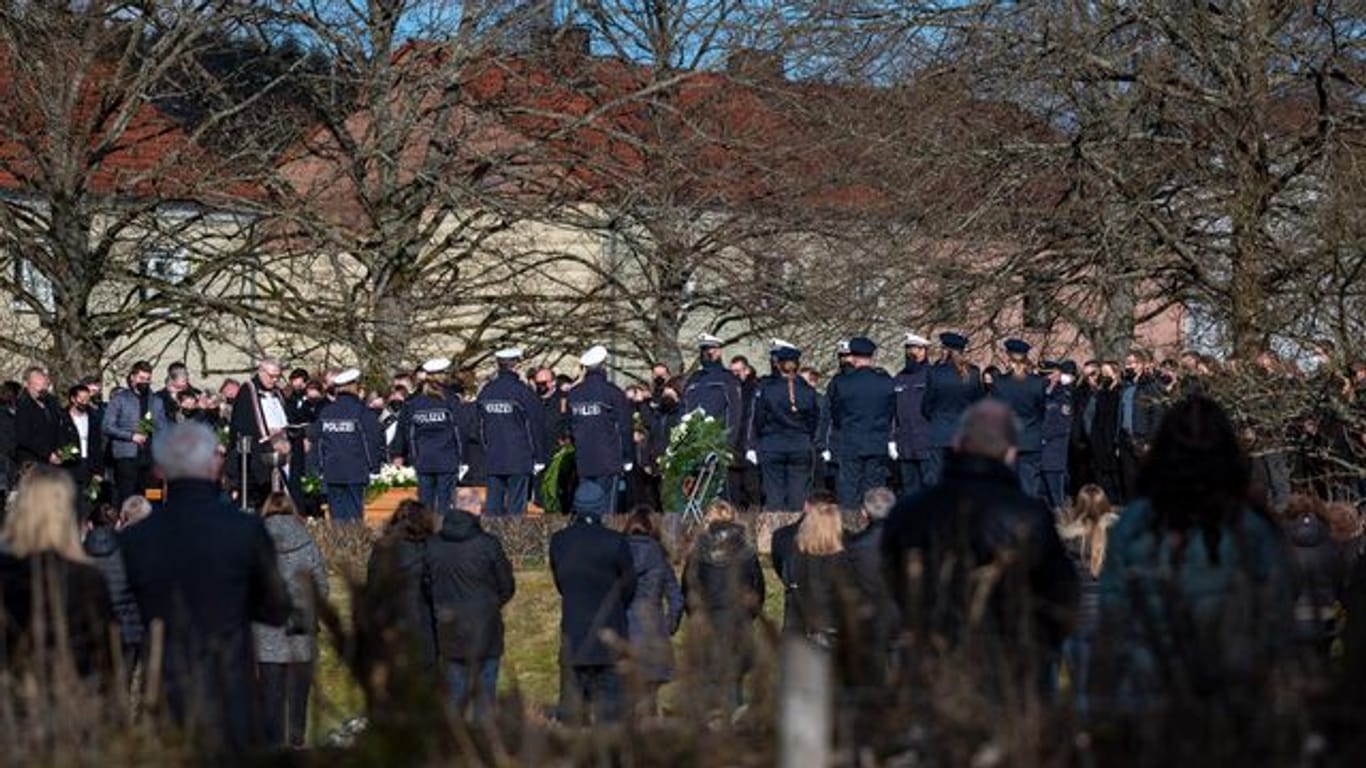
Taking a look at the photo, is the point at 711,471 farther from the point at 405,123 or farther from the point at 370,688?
the point at 370,688

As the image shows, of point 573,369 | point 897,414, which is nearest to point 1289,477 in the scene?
point 897,414

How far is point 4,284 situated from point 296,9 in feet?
17.5

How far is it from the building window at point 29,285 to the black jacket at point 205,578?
2379 centimetres

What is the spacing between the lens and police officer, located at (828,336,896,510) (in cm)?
2420

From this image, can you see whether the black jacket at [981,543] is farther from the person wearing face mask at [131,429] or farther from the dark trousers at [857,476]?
the person wearing face mask at [131,429]

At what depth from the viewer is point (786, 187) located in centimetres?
3703

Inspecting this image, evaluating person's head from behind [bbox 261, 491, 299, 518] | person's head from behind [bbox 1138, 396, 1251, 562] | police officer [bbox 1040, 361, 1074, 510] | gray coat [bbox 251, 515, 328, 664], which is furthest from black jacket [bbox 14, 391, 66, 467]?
person's head from behind [bbox 1138, 396, 1251, 562]

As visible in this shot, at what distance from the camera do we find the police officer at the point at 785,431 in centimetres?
2484

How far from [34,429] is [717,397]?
6.57m

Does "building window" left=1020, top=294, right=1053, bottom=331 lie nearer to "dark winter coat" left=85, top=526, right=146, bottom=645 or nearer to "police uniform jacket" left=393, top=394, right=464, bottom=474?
"police uniform jacket" left=393, top=394, right=464, bottom=474

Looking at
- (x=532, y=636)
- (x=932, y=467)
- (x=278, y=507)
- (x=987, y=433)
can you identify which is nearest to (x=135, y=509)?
(x=278, y=507)

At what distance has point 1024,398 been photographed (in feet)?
79.4

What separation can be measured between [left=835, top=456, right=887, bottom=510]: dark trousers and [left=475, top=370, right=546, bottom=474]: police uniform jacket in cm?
305

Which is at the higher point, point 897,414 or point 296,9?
point 296,9
